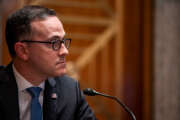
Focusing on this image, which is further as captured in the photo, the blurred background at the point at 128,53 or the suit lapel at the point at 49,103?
the blurred background at the point at 128,53

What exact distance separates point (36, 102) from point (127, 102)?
300 cm

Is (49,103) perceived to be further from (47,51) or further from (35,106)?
(47,51)

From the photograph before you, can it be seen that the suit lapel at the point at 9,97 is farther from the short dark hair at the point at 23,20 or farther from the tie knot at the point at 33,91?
the short dark hair at the point at 23,20

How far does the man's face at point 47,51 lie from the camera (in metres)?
1.78

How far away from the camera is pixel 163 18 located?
4.66 meters

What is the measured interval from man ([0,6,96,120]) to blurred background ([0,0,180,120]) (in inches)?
94.3

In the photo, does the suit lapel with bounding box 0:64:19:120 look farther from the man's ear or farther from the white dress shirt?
the man's ear

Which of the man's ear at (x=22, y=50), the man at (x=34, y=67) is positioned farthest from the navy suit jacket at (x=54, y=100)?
the man's ear at (x=22, y=50)

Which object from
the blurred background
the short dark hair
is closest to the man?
the short dark hair

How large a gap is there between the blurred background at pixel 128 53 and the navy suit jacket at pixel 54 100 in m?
2.28

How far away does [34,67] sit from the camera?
6.03ft

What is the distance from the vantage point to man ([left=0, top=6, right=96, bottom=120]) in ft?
5.82

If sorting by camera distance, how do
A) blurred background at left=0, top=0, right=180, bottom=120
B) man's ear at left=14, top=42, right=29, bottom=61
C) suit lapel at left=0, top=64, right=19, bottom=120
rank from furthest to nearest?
blurred background at left=0, top=0, right=180, bottom=120, man's ear at left=14, top=42, right=29, bottom=61, suit lapel at left=0, top=64, right=19, bottom=120

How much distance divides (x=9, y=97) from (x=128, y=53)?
3.08 metres
